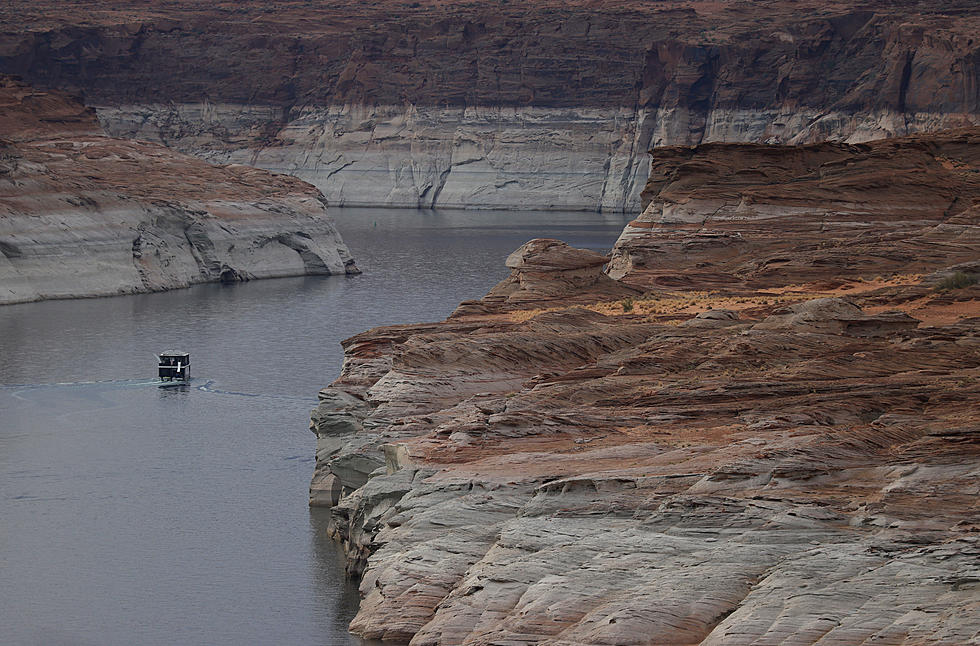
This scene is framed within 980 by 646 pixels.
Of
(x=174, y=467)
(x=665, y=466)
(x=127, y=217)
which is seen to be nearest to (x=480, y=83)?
(x=127, y=217)

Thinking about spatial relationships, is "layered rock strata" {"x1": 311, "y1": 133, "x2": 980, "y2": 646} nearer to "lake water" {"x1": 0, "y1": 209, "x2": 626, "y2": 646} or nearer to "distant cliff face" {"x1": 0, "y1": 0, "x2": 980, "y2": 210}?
"lake water" {"x1": 0, "y1": 209, "x2": 626, "y2": 646}

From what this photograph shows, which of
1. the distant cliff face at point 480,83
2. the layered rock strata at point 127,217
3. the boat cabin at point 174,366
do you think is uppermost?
the distant cliff face at point 480,83

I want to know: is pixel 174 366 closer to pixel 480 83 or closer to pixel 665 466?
pixel 665 466

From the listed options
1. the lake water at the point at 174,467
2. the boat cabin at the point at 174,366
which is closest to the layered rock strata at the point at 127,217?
the lake water at the point at 174,467

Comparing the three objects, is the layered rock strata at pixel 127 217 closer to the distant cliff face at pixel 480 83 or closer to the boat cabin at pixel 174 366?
the boat cabin at pixel 174 366

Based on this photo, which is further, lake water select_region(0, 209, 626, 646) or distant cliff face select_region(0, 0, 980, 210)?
distant cliff face select_region(0, 0, 980, 210)

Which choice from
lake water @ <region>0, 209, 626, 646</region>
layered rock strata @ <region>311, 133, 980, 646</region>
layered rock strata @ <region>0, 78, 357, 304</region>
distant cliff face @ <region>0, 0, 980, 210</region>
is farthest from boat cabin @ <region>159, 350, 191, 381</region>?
distant cliff face @ <region>0, 0, 980, 210</region>

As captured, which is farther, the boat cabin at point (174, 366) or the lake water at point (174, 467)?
the boat cabin at point (174, 366)
